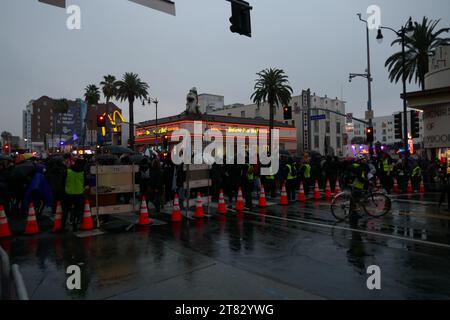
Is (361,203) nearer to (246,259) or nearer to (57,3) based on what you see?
(246,259)

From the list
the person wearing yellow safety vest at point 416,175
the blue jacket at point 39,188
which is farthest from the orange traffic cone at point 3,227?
the person wearing yellow safety vest at point 416,175

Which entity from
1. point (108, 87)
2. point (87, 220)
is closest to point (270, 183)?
point (87, 220)

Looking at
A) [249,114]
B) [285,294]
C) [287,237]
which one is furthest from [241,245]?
[249,114]

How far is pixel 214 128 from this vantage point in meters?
50.5

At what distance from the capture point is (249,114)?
254 feet

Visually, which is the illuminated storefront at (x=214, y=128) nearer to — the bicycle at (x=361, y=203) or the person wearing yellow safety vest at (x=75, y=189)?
the person wearing yellow safety vest at (x=75, y=189)

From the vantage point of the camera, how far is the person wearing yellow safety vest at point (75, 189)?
9125 mm

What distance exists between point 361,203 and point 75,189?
8.18 metres

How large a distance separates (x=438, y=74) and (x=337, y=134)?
5088cm

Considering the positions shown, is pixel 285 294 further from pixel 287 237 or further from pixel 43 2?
pixel 43 2

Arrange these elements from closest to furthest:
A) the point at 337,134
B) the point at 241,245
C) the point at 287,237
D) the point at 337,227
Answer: the point at 241,245 < the point at 287,237 < the point at 337,227 < the point at 337,134

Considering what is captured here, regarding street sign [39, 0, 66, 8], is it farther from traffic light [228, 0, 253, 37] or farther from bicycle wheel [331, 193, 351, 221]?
bicycle wheel [331, 193, 351, 221]

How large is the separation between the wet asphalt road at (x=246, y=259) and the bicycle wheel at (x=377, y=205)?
36cm

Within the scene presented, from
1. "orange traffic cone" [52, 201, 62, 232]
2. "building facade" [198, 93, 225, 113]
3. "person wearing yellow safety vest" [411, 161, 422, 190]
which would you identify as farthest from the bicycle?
"building facade" [198, 93, 225, 113]
